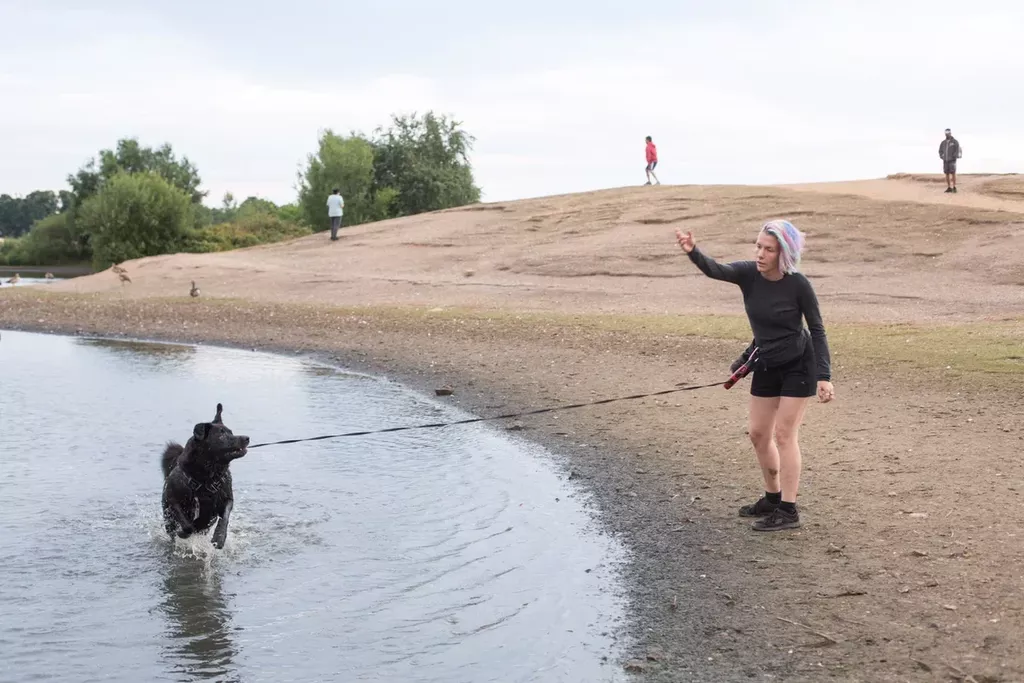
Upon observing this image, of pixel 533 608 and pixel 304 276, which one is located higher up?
pixel 304 276

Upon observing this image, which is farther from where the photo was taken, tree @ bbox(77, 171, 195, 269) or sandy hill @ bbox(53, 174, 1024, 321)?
tree @ bbox(77, 171, 195, 269)

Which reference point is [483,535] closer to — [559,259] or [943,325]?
[943,325]

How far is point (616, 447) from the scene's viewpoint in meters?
11.2

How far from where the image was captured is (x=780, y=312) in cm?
739

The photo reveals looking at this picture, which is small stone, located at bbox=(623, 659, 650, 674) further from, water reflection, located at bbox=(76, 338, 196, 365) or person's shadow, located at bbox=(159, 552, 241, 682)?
water reflection, located at bbox=(76, 338, 196, 365)

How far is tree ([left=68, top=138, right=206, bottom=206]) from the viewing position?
280 ft

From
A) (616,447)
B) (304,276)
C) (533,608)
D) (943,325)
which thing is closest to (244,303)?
(304,276)

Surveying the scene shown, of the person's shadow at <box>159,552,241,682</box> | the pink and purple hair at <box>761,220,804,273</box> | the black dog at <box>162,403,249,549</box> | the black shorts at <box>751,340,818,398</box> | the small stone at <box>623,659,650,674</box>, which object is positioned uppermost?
the pink and purple hair at <box>761,220,804,273</box>

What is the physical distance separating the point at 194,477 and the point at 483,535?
7.23 ft

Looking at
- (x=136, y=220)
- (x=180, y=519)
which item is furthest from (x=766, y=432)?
(x=136, y=220)

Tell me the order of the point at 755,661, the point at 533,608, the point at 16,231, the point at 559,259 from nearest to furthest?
1. the point at 755,661
2. the point at 533,608
3. the point at 559,259
4. the point at 16,231

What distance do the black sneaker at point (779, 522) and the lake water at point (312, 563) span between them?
106 cm

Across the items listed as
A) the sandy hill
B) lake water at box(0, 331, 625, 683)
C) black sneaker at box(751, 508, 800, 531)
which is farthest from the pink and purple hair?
the sandy hill

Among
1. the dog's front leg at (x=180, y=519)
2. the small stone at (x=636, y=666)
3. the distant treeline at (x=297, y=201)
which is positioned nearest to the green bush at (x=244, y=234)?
the distant treeline at (x=297, y=201)
